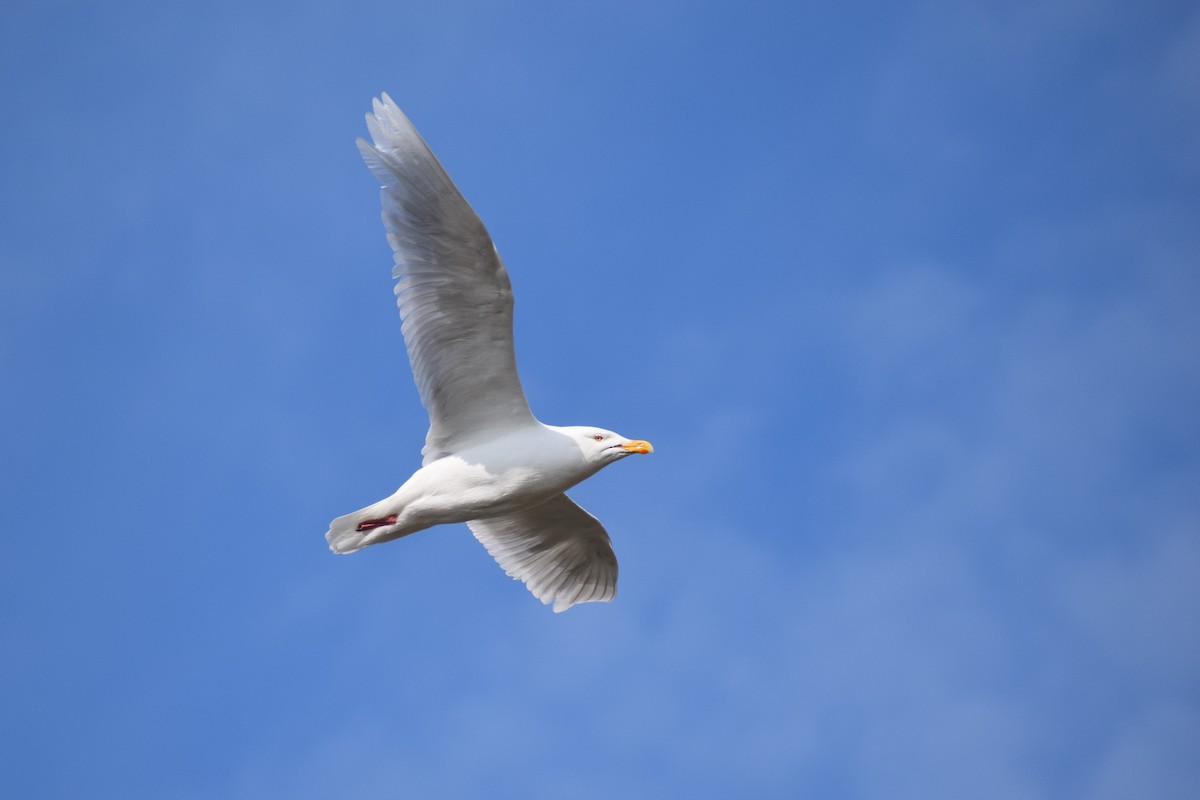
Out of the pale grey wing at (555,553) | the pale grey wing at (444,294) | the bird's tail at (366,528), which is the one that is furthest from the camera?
the pale grey wing at (555,553)

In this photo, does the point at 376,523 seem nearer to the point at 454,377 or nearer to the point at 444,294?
the point at 454,377

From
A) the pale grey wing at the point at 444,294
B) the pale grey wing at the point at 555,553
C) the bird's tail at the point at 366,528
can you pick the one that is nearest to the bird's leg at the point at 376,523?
the bird's tail at the point at 366,528

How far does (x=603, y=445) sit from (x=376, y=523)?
2.34 metres

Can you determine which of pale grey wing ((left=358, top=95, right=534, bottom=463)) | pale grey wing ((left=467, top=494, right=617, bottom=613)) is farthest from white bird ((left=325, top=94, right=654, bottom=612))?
pale grey wing ((left=467, top=494, right=617, bottom=613))

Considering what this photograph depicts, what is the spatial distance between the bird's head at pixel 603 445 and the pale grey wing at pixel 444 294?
0.55 meters

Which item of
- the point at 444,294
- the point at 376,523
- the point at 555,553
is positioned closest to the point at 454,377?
the point at 444,294

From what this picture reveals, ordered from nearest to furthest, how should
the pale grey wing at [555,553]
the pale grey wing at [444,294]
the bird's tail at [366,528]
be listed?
1. the pale grey wing at [444,294]
2. the bird's tail at [366,528]
3. the pale grey wing at [555,553]

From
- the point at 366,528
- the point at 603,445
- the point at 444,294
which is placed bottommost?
the point at 366,528

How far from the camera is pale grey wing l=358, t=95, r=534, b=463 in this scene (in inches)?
587

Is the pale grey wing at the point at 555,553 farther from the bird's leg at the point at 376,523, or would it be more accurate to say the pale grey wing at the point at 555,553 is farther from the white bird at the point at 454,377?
the bird's leg at the point at 376,523

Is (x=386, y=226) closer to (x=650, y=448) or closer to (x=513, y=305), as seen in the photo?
(x=513, y=305)

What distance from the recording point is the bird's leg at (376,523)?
50.3 feet

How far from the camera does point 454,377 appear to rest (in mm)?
15664

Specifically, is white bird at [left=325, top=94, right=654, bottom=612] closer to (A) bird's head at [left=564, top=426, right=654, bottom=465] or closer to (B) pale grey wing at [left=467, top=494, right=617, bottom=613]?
(A) bird's head at [left=564, top=426, right=654, bottom=465]
